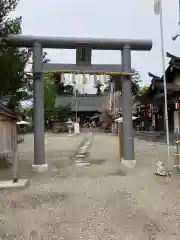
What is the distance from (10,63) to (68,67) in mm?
1960

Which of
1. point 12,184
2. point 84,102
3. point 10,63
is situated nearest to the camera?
point 12,184

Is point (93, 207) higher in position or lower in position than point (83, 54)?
lower

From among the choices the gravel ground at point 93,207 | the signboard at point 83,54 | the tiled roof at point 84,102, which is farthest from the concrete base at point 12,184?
the tiled roof at point 84,102

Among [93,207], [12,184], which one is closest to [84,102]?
[12,184]

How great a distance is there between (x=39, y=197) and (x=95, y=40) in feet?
20.4

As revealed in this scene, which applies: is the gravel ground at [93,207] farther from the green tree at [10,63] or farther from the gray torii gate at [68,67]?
the green tree at [10,63]

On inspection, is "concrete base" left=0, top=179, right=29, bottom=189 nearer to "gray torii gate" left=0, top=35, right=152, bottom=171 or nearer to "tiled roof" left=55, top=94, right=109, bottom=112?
"gray torii gate" left=0, top=35, right=152, bottom=171

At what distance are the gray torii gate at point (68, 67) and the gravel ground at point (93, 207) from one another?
1.05m

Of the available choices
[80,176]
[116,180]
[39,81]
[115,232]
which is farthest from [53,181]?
[115,232]

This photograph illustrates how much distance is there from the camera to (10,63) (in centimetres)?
1115

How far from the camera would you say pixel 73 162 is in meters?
13.9

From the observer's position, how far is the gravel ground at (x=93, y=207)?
543 cm

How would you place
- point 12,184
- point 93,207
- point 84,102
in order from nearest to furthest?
→ point 93,207, point 12,184, point 84,102

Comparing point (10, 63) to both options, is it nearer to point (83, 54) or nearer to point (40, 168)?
point (83, 54)
